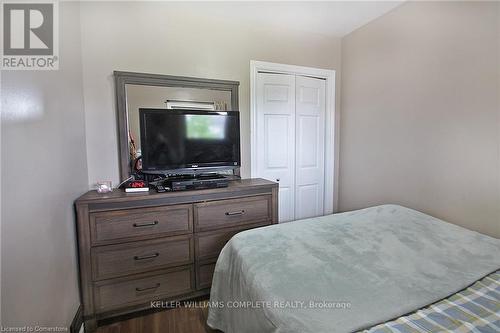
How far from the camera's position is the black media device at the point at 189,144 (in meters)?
2.03

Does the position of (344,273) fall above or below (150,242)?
above

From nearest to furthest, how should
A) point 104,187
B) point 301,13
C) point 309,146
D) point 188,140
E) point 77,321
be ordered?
point 77,321, point 104,187, point 188,140, point 301,13, point 309,146

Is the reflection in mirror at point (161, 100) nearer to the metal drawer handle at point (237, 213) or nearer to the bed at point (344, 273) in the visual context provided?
the metal drawer handle at point (237, 213)

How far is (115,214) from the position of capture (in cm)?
174

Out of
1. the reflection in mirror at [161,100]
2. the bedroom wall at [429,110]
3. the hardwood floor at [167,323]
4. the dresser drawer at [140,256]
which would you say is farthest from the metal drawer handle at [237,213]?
the bedroom wall at [429,110]

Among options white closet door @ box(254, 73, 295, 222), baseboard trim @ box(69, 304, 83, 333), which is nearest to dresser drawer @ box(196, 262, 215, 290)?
baseboard trim @ box(69, 304, 83, 333)

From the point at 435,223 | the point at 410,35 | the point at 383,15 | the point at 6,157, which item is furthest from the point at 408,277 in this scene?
the point at 383,15

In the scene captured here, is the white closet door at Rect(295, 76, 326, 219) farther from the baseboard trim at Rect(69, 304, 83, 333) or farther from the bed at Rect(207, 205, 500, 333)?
the baseboard trim at Rect(69, 304, 83, 333)

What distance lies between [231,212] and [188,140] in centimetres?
73

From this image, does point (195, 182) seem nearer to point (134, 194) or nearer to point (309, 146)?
point (134, 194)

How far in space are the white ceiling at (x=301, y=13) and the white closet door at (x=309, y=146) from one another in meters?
0.57

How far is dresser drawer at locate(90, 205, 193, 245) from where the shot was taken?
171 centimetres

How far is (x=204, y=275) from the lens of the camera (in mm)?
2008

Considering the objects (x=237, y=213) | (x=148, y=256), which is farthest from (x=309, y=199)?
(x=148, y=256)
